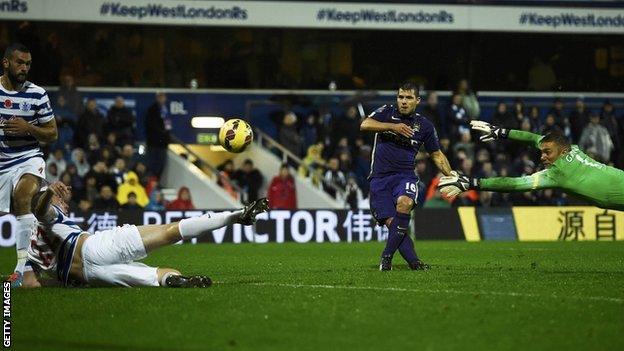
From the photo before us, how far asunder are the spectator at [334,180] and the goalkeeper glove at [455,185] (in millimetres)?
14405

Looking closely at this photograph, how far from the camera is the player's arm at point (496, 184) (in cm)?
1228

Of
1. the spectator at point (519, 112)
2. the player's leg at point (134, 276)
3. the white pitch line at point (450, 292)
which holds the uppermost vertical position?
the spectator at point (519, 112)

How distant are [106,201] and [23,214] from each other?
12.6 meters

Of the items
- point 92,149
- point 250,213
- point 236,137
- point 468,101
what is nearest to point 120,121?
point 92,149

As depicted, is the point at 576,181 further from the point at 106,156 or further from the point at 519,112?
the point at 519,112

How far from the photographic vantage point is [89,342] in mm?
8141

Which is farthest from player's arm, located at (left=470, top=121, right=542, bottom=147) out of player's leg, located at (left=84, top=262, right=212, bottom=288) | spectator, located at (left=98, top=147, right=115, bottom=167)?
spectator, located at (left=98, top=147, right=115, bottom=167)

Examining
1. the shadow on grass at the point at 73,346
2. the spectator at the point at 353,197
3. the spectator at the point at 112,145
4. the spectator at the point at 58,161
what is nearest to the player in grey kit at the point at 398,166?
the shadow on grass at the point at 73,346

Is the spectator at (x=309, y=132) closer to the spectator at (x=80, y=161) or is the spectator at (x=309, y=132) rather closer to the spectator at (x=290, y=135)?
the spectator at (x=290, y=135)

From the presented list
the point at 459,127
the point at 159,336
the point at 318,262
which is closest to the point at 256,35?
the point at 459,127

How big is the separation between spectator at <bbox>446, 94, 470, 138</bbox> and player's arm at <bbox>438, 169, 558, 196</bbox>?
15.2 meters

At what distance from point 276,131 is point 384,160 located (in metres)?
14.6

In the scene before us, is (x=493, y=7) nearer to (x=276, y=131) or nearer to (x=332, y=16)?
(x=332, y=16)

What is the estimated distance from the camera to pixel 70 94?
2664cm
